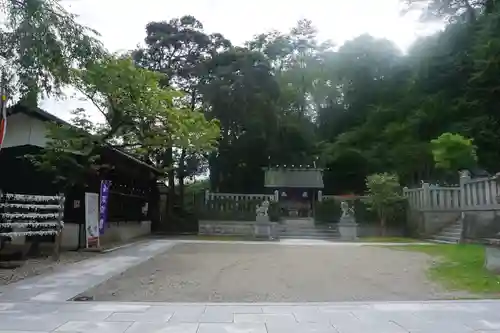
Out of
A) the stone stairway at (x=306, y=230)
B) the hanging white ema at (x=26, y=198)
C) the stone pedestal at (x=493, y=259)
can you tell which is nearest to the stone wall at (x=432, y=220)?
the stone stairway at (x=306, y=230)

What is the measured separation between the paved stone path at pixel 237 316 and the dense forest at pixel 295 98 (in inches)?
213

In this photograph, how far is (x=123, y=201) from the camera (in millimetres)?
17922

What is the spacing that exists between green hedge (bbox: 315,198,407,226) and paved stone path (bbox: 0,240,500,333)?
51.9ft

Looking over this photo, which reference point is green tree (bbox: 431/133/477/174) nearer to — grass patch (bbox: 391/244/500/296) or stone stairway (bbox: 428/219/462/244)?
stone stairway (bbox: 428/219/462/244)

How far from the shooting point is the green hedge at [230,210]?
2269 cm

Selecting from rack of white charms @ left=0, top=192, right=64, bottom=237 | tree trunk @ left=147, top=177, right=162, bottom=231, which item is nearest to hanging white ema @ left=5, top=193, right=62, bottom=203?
rack of white charms @ left=0, top=192, right=64, bottom=237

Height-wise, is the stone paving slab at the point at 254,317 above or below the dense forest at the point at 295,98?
below

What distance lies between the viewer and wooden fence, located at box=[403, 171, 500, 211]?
628 inches

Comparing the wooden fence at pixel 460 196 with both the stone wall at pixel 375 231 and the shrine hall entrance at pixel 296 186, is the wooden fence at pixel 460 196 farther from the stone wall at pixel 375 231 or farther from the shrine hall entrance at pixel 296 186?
the shrine hall entrance at pixel 296 186

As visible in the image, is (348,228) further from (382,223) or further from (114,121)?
(114,121)

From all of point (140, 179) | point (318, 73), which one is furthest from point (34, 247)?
point (318, 73)

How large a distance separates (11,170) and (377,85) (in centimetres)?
2445

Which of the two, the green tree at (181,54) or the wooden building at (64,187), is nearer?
the wooden building at (64,187)

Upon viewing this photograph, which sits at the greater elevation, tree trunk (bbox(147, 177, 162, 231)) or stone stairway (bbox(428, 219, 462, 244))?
tree trunk (bbox(147, 177, 162, 231))
